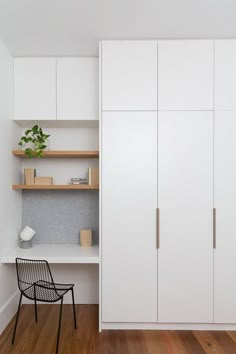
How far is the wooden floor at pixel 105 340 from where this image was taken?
2.33 metres

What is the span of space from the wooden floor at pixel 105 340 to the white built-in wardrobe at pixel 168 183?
121mm

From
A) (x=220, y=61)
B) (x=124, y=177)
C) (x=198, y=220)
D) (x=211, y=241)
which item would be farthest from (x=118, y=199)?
(x=220, y=61)

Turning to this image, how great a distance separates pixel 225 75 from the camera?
8.72 feet

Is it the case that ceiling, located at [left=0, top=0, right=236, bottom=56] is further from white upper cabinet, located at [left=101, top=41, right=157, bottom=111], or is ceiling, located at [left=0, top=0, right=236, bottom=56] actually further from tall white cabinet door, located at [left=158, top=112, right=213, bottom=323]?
tall white cabinet door, located at [left=158, top=112, right=213, bottom=323]

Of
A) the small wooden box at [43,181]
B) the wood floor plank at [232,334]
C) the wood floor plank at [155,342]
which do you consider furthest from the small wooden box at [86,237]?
the wood floor plank at [232,334]

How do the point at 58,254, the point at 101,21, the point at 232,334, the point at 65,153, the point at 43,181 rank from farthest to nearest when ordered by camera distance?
the point at 43,181, the point at 65,153, the point at 58,254, the point at 232,334, the point at 101,21

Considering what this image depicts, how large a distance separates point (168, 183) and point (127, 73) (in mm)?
1101

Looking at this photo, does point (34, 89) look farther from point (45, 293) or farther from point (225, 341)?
point (225, 341)

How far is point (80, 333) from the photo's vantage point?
2580mm

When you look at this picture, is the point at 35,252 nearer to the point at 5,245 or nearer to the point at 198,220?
the point at 5,245

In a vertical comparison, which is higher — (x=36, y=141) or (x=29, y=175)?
(x=36, y=141)

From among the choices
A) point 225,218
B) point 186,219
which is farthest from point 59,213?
point 225,218

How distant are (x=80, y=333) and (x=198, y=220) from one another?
148 cm

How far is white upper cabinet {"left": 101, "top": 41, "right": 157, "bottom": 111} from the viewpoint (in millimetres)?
2666
